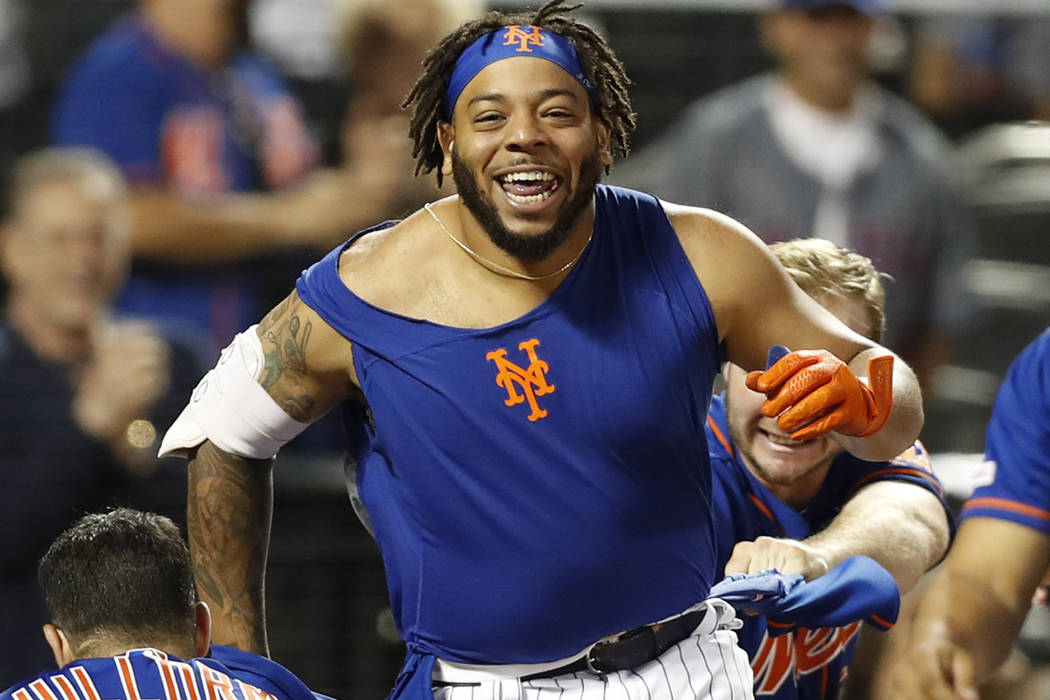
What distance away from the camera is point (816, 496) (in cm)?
275

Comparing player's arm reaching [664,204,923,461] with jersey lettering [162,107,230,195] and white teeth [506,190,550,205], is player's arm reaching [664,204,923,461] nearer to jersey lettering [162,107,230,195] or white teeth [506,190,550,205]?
white teeth [506,190,550,205]

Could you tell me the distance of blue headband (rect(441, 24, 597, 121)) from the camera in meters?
2.19

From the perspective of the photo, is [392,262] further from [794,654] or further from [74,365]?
[74,365]

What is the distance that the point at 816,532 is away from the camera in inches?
107

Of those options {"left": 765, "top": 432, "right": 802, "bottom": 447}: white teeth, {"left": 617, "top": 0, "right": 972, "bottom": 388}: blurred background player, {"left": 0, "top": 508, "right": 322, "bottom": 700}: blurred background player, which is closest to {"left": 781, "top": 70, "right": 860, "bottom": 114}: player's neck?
{"left": 617, "top": 0, "right": 972, "bottom": 388}: blurred background player

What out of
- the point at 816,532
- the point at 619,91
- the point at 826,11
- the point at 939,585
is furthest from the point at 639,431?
the point at 826,11

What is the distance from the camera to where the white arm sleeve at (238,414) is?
2.33 metres

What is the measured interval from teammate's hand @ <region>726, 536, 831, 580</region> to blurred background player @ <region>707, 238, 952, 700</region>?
0.22 feet

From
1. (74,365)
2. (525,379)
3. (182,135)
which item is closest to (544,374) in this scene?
(525,379)

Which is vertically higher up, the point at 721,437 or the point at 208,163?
the point at 208,163

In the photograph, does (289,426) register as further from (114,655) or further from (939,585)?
(939,585)

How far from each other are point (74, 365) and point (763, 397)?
7.52 feet

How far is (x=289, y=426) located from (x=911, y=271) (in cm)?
302

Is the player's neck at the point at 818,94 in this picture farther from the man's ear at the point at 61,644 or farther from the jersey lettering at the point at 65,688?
the jersey lettering at the point at 65,688
